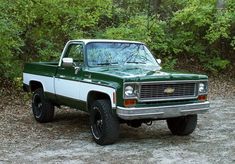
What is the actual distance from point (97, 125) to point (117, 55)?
5.17ft

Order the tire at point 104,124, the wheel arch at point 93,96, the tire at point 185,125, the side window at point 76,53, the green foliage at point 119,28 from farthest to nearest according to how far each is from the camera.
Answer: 1. the green foliage at point 119,28
2. the side window at point 76,53
3. the tire at point 185,125
4. the wheel arch at point 93,96
5. the tire at point 104,124

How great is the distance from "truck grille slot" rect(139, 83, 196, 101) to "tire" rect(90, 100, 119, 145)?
64 cm

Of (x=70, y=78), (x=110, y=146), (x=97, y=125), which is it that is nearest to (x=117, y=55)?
(x=70, y=78)

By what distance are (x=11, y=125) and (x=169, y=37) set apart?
1081 centimetres

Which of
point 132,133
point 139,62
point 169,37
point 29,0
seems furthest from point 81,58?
point 169,37

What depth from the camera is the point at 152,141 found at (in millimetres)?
8062

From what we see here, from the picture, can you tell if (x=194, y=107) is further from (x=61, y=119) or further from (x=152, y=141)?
(x=61, y=119)

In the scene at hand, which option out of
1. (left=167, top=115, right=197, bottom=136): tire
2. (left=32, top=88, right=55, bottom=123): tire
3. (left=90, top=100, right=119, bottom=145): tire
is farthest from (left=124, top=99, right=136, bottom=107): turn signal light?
(left=32, top=88, right=55, bottom=123): tire

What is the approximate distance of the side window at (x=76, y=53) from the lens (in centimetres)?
877

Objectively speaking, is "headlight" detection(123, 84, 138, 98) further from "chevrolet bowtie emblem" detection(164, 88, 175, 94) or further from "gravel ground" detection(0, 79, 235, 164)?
"gravel ground" detection(0, 79, 235, 164)

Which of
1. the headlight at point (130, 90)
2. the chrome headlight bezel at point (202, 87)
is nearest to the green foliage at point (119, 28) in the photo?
the headlight at point (130, 90)

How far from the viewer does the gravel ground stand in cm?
690

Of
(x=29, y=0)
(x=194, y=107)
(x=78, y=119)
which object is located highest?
(x=29, y=0)

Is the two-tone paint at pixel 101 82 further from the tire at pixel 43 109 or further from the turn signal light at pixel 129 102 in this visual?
the tire at pixel 43 109
